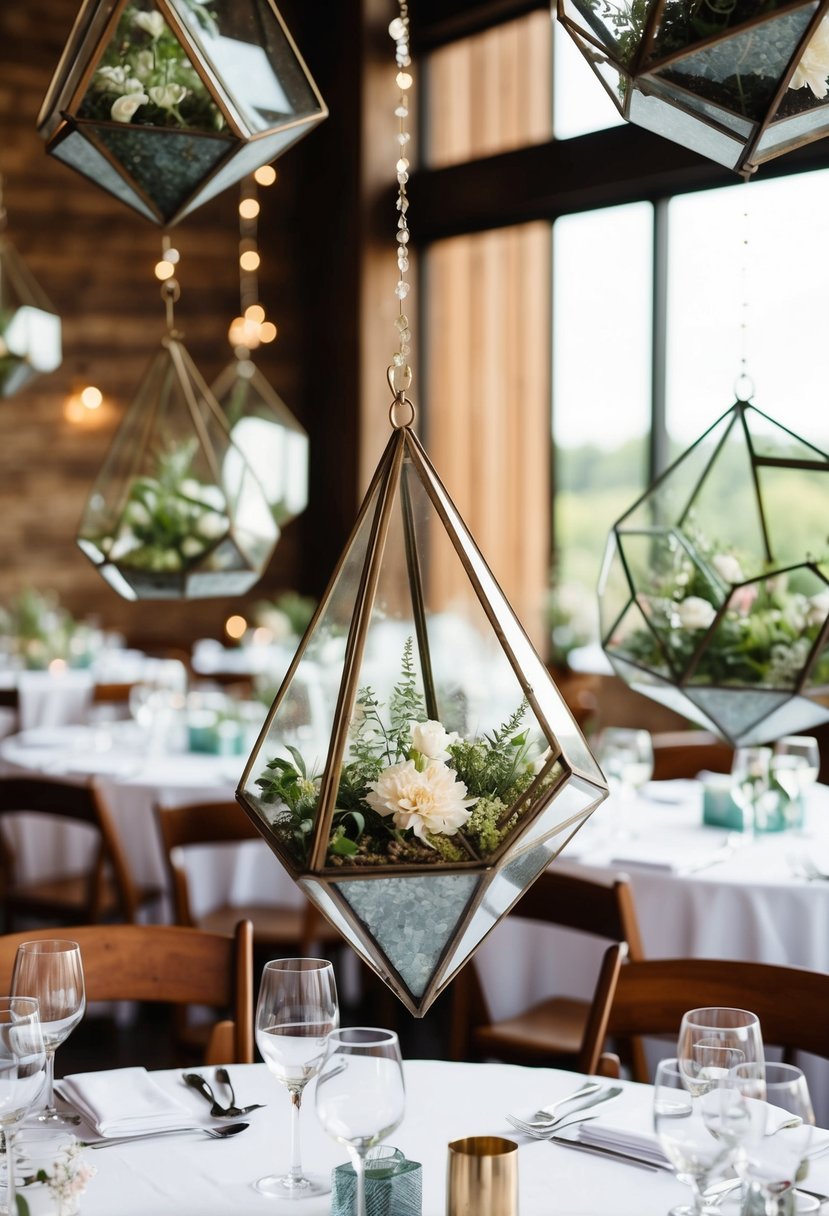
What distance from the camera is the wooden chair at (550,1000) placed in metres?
2.73

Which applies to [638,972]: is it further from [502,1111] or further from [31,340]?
[31,340]

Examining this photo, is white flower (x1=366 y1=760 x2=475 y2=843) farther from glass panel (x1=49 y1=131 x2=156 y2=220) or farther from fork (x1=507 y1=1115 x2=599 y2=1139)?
glass panel (x1=49 y1=131 x2=156 y2=220)

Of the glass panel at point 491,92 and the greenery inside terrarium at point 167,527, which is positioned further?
the glass panel at point 491,92

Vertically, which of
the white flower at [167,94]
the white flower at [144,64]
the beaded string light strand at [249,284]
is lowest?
the white flower at [167,94]

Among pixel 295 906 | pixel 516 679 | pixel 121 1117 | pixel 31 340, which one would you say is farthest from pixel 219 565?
pixel 31 340

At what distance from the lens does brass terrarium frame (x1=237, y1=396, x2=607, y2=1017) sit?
4.56 feet

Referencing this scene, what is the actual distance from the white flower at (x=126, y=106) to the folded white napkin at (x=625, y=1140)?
5.33 ft

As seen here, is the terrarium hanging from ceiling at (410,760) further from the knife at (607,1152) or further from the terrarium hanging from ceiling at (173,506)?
the terrarium hanging from ceiling at (173,506)

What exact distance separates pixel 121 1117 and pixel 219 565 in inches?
70.2

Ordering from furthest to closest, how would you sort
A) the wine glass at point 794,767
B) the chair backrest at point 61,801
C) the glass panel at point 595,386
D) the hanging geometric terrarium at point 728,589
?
the glass panel at point 595,386
the chair backrest at point 61,801
the wine glass at point 794,767
the hanging geometric terrarium at point 728,589

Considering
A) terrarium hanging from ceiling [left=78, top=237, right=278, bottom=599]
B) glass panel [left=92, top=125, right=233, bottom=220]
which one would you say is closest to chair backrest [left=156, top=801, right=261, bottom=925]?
terrarium hanging from ceiling [left=78, top=237, right=278, bottom=599]

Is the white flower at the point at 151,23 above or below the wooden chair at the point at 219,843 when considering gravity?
above

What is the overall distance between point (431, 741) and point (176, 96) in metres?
1.32

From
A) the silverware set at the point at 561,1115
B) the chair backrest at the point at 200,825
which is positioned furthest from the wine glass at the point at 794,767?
the silverware set at the point at 561,1115
